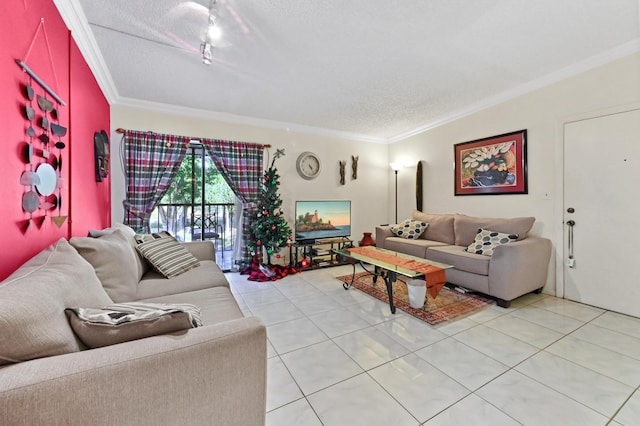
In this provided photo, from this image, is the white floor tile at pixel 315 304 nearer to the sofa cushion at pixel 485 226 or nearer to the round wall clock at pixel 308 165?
the sofa cushion at pixel 485 226

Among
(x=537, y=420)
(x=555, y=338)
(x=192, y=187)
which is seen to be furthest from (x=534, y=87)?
(x=192, y=187)

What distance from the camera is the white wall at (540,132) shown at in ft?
8.23

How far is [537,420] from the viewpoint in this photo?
130 centimetres

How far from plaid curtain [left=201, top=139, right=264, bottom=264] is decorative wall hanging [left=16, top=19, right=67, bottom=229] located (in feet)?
6.95

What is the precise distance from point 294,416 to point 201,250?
1.95 m

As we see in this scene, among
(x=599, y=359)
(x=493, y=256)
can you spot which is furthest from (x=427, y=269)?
(x=599, y=359)

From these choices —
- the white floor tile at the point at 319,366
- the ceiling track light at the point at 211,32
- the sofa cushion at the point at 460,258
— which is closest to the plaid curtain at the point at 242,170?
the ceiling track light at the point at 211,32

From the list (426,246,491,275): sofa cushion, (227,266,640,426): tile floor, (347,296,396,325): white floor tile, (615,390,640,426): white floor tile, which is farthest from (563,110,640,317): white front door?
(347,296,396,325): white floor tile

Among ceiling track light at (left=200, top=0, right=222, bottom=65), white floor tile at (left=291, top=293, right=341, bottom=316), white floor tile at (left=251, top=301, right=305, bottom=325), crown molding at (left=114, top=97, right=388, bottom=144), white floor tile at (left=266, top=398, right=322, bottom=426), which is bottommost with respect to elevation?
white floor tile at (left=266, top=398, right=322, bottom=426)

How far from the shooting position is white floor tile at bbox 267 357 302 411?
4.72ft

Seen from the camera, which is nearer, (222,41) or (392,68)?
(222,41)

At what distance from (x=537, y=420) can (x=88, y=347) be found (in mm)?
1992

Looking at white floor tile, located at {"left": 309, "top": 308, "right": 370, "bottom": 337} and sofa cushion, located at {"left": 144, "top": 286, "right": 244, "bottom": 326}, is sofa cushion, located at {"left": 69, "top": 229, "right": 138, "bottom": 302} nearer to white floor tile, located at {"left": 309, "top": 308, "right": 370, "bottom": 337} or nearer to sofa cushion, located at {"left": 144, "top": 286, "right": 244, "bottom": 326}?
sofa cushion, located at {"left": 144, "top": 286, "right": 244, "bottom": 326}

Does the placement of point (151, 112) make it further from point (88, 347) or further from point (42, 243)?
point (88, 347)
